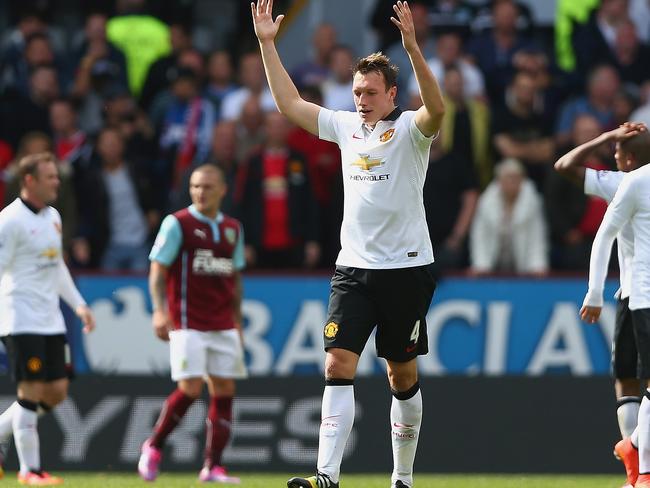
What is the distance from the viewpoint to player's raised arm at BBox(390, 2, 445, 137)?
25.9 feet

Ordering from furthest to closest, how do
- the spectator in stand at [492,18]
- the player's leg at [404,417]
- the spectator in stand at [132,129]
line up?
the spectator in stand at [492,18], the spectator in stand at [132,129], the player's leg at [404,417]

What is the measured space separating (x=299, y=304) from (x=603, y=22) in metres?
5.48

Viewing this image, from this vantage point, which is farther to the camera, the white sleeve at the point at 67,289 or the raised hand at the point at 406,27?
the white sleeve at the point at 67,289

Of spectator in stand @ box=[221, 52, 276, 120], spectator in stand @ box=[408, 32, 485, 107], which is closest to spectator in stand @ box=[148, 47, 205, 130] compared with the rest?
spectator in stand @ box=[221, 52, 276, 120]

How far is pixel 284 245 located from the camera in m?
14.9

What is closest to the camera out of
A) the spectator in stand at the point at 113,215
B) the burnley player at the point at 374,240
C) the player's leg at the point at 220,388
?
the burnley player at the point at 374,240

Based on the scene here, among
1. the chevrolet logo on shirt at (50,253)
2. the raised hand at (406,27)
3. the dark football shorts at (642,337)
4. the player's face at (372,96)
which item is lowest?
the dark football shorts at (642,337)

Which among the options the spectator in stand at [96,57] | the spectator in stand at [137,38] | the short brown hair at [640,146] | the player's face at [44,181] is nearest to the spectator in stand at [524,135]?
the spectator in stand at [137,38]

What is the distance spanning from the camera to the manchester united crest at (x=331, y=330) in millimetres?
8320

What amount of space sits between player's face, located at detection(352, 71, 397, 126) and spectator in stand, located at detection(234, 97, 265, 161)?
7.18 meters

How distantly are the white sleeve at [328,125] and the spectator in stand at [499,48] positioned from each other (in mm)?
8104

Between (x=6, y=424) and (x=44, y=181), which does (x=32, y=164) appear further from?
(x=6, y=424)

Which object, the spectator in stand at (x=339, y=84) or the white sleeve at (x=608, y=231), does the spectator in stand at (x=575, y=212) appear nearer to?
the spectator in stand at (x=339, y=84)

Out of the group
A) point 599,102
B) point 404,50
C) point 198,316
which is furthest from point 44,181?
point 599,102
